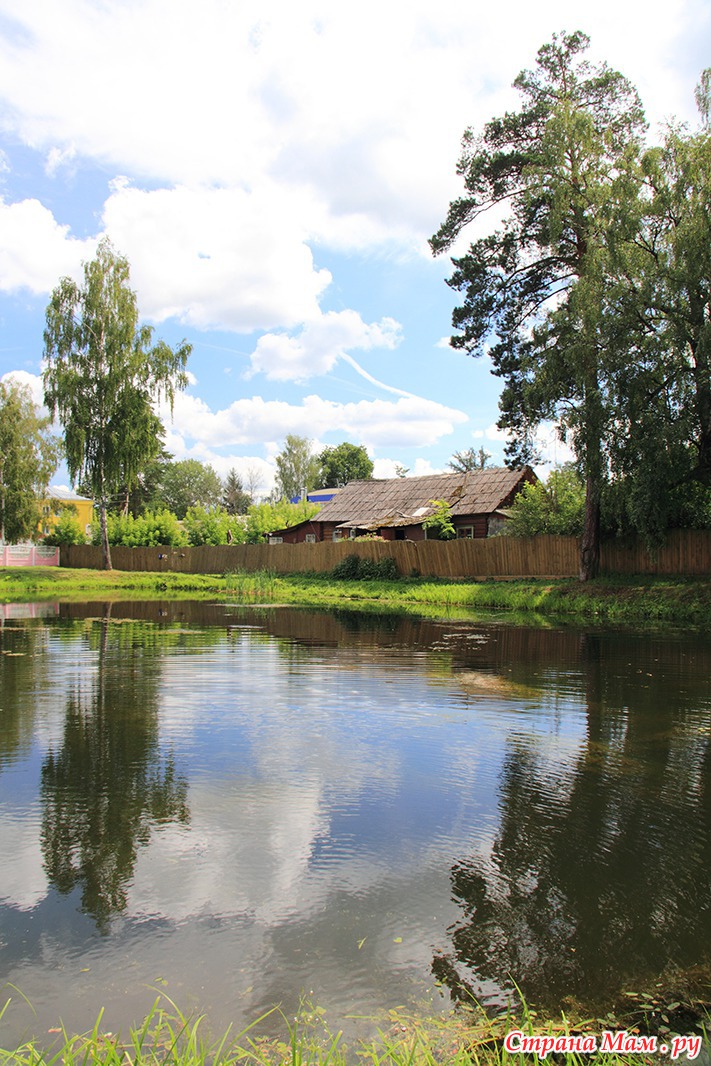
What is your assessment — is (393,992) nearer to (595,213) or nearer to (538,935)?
(538,935)

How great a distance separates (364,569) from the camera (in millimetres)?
36031

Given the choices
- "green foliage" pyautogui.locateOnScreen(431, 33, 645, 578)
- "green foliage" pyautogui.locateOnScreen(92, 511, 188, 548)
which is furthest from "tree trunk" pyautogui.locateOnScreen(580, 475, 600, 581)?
"green foliage" pyautogui.locateOnScreen(92, 511, 188, 548)

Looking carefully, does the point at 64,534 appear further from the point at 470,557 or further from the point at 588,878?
the point at 588,878

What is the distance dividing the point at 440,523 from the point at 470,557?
21.4 feet

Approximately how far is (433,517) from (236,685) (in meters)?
28.4

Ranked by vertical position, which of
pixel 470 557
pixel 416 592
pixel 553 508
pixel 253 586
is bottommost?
pixel 416 592

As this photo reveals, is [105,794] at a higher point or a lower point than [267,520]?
lower

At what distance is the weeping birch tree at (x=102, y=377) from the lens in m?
40.8

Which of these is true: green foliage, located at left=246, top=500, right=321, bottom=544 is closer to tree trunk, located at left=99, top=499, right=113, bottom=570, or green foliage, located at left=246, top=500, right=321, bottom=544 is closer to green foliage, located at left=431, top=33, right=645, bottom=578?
tree trunk, located at left=99, top=499, right=113, bottom=570

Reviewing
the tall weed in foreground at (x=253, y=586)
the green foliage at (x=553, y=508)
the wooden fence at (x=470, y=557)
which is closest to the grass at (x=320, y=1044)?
the wooden fence at (x=470, y=557)

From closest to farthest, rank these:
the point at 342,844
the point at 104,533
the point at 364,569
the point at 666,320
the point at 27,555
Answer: the point at 342,844 < the point at 666,320 < the point at 364,569 < the point at 104,533 < the point at 27,555

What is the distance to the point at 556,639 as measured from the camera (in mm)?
16734

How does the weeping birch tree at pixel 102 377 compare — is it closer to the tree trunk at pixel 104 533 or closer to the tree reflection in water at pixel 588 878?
the tree trunk at pixel 104 533

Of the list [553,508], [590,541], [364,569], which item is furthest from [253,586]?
[590,541]
